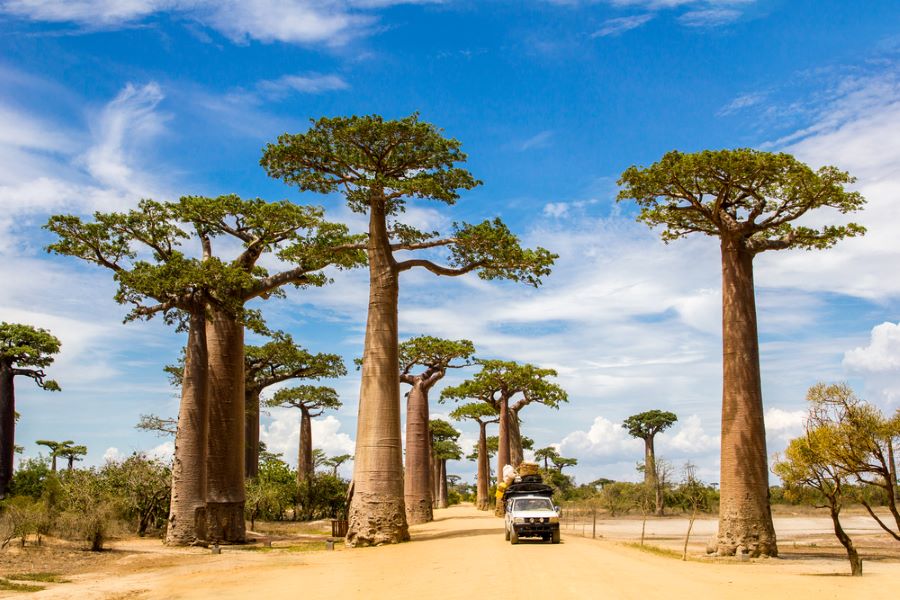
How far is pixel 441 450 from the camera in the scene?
57938 mm

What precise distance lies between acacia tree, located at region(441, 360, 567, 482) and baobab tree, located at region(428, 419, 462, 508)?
1437cm

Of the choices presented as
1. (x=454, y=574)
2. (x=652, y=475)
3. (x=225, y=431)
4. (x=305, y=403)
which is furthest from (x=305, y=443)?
(x=454, y=574)

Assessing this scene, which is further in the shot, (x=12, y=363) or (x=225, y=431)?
(x=12, y=363)

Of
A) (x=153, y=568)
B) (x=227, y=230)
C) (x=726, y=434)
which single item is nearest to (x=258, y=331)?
(x=227, y=230)

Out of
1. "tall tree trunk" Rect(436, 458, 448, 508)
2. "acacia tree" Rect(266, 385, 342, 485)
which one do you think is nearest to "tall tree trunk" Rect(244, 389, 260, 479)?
"acacia tree" Rect(266, 385, 342, 485)

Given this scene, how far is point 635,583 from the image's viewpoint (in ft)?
36.2

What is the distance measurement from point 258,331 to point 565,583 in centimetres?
2061

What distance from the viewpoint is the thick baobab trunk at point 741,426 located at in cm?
1909

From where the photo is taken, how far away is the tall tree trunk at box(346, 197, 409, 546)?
18.5 m

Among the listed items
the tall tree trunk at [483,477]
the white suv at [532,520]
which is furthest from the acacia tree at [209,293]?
the tall tree trunk at [483,477]

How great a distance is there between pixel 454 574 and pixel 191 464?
1023cm

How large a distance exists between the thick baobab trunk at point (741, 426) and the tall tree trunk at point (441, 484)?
40.4m

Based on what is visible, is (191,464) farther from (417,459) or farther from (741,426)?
(741,426)

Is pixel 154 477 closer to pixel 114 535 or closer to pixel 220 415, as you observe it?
pixel 114 535
